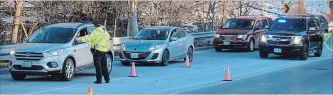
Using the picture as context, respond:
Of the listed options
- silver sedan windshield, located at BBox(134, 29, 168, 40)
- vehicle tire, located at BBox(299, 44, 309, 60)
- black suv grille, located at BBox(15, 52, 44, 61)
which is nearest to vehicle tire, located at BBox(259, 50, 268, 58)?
vehicle tire, located at BBox(299, 44, 309, 60)

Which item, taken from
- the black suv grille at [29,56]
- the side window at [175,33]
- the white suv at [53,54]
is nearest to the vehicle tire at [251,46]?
the side window at [175,33]

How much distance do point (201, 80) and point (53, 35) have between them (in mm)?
3780

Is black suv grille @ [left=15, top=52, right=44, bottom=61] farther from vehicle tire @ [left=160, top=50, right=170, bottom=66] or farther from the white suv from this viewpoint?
vehicle tire @ [left=160, top=50, right=170, bottom=66]

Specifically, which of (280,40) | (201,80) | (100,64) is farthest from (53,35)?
(280,40)

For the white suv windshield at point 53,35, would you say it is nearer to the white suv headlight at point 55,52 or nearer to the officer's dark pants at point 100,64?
the white suv headlight at point 55,52

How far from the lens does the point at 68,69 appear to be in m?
15.2

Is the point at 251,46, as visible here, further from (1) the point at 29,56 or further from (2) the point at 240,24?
(1) the point at 29,56

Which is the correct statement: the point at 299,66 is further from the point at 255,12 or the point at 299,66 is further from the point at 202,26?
the point at 255,12

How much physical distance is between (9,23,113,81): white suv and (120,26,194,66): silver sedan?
355 cm

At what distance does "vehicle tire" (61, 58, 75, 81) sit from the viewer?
49.3 ft

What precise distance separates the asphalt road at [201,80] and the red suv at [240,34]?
16.1 ft

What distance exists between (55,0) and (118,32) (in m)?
4.05

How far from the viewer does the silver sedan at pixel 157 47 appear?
1967 centimetres

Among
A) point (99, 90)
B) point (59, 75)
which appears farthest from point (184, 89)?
point (59, 75)
